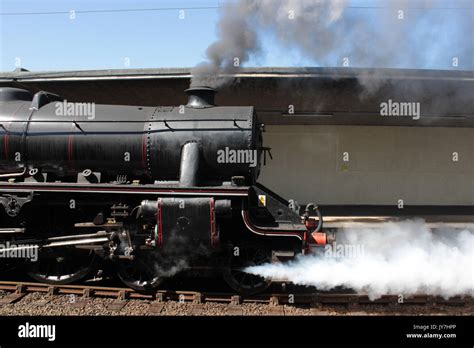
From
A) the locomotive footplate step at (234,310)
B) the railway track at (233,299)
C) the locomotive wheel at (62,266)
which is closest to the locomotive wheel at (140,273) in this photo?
the railway track at (233,299)

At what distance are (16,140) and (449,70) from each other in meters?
8.83

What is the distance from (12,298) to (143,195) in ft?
8.64

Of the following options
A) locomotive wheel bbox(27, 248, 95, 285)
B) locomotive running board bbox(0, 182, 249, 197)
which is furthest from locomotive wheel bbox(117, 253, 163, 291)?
locomotive running board bbox(0, 182, 249, 197)

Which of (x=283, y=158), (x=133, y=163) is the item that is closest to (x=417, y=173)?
(x=283, y=158)

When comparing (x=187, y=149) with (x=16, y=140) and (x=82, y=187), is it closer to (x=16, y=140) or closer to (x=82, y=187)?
(x=82, y=187)

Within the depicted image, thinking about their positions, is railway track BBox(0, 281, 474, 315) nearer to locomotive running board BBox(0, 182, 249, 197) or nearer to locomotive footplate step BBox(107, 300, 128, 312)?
locomotive footplate step BBox(107, 300, 128, 312)

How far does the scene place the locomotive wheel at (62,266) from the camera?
5.78 meters

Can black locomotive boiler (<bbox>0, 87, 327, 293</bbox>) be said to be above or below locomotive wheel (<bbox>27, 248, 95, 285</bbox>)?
above

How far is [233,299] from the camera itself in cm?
552

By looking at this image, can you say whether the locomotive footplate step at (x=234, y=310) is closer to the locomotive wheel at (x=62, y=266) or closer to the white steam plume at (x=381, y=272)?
the white steam plume at (x=381, y=272)

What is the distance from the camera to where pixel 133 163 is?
5680mm

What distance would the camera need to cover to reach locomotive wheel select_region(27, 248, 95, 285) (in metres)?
5.78

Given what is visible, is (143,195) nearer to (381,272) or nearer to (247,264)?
(247,264)

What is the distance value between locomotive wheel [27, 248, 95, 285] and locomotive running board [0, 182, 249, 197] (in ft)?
3.56
